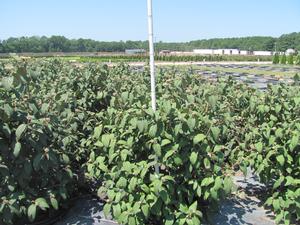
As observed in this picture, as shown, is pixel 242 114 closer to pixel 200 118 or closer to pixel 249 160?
pixel 249 160

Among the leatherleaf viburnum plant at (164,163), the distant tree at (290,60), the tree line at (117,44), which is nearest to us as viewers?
the leatherleaf viburnum plant at (164,163)

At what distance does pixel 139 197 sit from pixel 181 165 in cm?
39

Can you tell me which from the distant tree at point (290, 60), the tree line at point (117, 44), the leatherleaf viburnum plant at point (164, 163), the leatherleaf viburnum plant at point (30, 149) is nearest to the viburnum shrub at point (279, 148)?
the leatherleaf viburnum plant at point (164, 163)

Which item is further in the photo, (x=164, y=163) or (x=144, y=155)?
(x=144, y=155)

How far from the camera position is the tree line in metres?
93.2

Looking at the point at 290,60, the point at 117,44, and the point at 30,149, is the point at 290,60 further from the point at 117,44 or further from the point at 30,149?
the point at 117,44

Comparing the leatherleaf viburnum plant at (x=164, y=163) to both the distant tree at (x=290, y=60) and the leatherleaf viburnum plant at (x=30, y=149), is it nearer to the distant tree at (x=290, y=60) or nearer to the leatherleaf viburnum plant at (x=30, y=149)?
the leatherleaf viburnum plant at (x=30, y=149)

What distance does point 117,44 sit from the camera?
117312 millimetres

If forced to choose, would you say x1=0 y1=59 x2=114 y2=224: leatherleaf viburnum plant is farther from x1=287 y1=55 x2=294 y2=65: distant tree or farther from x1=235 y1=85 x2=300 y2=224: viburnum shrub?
x1=287 y1=55 x2=294 y2=65: distant tree

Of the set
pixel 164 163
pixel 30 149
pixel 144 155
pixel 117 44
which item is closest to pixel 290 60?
pixel 144 155

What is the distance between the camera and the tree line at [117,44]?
93.2m

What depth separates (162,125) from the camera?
2531 mm

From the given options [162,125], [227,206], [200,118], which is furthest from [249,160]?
[162,125]

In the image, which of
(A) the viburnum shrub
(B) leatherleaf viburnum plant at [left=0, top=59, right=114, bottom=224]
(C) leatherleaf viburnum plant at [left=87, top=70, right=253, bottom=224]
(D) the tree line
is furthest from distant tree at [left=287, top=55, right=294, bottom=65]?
(D) the tree line
